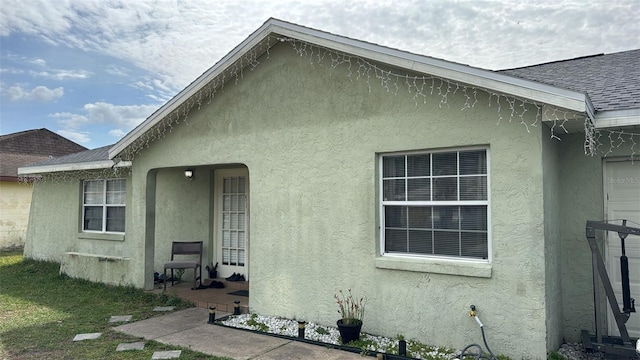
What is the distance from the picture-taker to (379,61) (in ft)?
18.1

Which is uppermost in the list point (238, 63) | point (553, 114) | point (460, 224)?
point (238, 63)

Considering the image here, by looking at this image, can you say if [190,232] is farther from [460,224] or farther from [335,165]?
[460,224]

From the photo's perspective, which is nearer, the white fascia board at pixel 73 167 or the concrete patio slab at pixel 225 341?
the concrete patio slab at pixel 225 341

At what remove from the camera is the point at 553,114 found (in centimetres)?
451

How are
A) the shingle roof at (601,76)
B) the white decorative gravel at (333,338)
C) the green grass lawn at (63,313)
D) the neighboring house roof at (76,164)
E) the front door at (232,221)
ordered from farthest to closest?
1. the neighboring house roof at (76,164)
2. the front door at (232,221)
3. the green grass lawn at (63,313)
4. the white decorative gravel at (333,338)
5. the shingle roof at (601,76)

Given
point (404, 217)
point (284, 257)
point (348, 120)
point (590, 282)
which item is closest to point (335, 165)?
point (348, 120)

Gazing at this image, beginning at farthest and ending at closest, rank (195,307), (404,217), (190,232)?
1. (190,232)
2. (195,307)
3. (404,217)

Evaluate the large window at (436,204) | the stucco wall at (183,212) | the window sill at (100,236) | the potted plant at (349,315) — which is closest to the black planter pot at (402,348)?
the potted plant at (349,315)

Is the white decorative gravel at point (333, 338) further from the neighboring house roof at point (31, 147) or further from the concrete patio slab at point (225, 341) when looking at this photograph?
the neighboring house roof at point (31, 147)

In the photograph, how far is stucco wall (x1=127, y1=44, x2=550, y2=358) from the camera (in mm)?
4707

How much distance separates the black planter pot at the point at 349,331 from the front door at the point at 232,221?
13.7ft

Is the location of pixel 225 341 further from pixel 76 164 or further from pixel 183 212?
pixel 76 164

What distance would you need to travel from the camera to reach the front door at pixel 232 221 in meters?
9.29

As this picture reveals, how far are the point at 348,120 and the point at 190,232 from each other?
18.3ft
